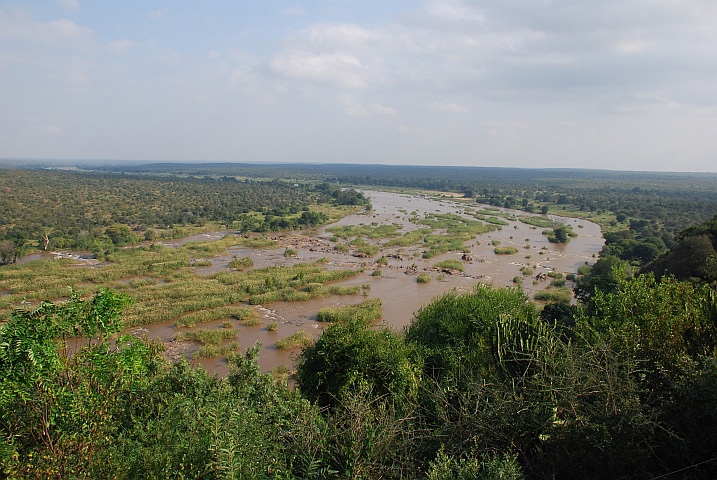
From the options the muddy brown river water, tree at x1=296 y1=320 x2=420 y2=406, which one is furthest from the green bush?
tree at x1=296 y1=320 x2=420 y2=406

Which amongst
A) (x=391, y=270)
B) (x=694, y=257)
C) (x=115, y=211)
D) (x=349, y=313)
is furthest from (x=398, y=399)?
(x=115, y=211)

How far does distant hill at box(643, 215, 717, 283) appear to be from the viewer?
59.8 ft

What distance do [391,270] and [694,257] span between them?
17334 mm

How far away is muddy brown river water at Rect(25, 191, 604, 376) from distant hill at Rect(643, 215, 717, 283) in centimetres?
737

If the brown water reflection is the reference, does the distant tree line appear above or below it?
above

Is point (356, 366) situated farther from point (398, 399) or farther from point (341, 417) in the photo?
point (341, 417)

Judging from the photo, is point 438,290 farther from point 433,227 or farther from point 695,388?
point 433,227

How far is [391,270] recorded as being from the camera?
3114cm

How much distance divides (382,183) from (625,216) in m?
77.1

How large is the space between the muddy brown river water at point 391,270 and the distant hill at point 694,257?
24.2ft

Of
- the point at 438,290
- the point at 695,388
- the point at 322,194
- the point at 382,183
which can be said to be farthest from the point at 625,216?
the point at 382,183

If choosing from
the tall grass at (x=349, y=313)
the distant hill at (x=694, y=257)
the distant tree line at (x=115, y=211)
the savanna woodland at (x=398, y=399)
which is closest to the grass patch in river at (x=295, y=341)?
the tall grass at (x=349, y=313)

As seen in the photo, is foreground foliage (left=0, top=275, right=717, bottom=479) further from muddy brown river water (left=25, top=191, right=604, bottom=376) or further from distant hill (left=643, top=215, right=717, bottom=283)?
distant hill (left=643, top=215, right=717, bottom=283)

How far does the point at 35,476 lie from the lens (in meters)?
4.49
